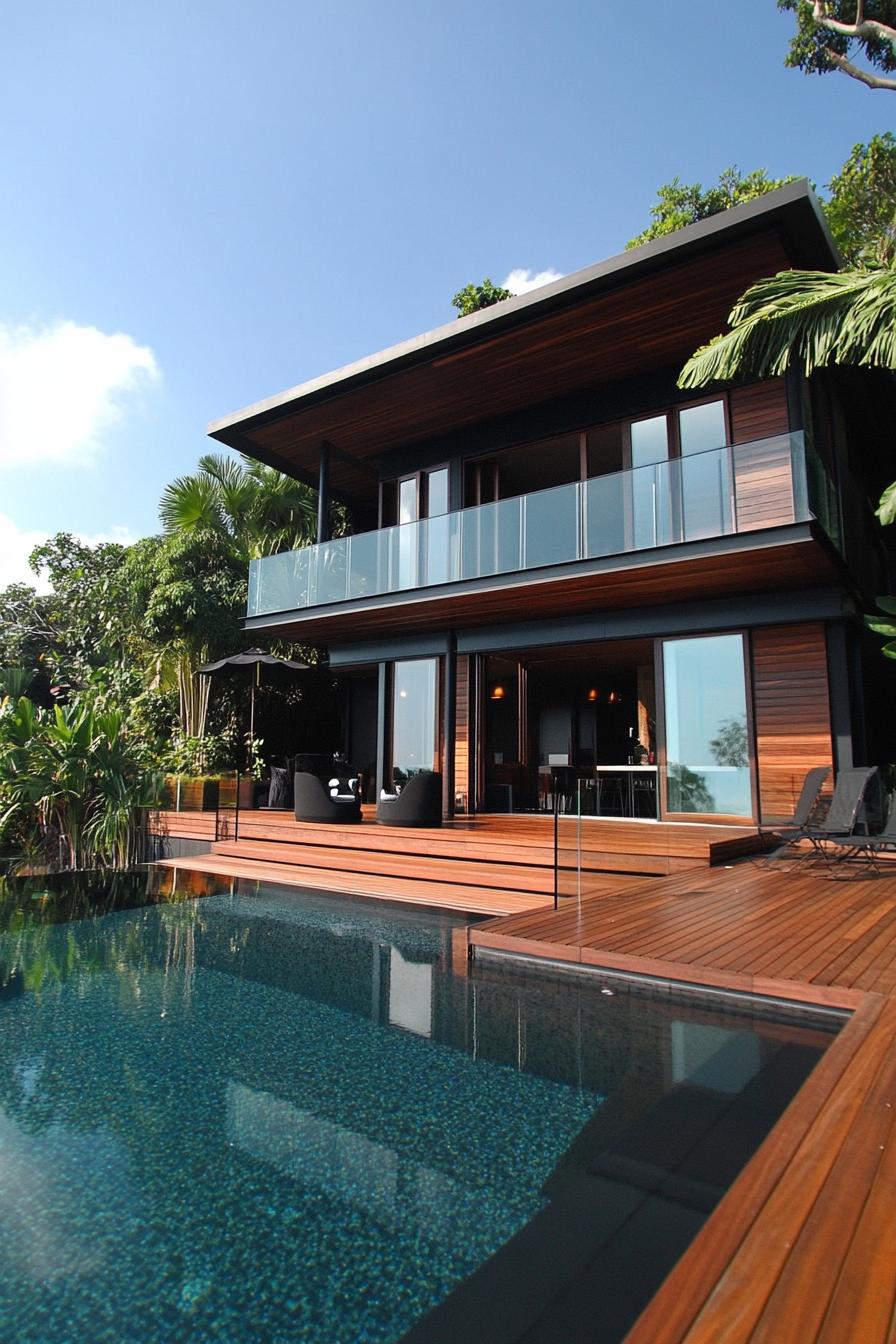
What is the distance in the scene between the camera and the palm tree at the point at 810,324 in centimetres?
611

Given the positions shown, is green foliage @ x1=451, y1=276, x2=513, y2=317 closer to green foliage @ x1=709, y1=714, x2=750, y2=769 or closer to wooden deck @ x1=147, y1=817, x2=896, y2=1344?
green foliage @ x1=709, y1=714, x2=750, y2=769

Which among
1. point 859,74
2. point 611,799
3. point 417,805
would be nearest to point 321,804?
point 417,805

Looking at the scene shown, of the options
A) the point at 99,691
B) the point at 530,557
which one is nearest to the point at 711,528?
the point at 530,557

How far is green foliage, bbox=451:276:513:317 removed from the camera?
22.9 meters

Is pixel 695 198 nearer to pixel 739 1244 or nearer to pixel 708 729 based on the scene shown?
pixel 708 729

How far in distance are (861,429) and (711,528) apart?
673cm

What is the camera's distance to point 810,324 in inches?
255

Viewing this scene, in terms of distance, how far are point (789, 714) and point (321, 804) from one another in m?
6.02

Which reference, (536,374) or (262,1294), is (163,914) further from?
(536,374)

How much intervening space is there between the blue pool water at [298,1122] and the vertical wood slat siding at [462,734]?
6589 millimetres

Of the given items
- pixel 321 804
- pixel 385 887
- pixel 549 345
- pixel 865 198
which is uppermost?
pixel 865 198

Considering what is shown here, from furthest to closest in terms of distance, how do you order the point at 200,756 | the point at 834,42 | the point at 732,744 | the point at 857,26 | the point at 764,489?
the point at 834,42 → the point at 857,26 → the point at 200,756 → the point at 732,744 → the point at 764,489

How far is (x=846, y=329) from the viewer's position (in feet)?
20.3

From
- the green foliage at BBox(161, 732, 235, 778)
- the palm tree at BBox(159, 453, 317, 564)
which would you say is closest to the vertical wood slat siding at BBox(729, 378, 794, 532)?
the green foliage at BBox(161, 732, 235, 778)
